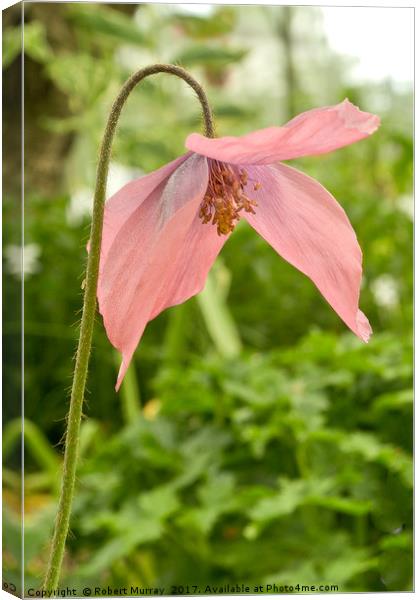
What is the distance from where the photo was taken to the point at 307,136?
0.43 m

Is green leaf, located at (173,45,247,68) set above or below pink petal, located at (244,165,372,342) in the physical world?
above

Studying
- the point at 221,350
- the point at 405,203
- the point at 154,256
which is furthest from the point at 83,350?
the point at 405,203

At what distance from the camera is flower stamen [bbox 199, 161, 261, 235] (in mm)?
538

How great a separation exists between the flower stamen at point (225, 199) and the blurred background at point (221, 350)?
0.45ft

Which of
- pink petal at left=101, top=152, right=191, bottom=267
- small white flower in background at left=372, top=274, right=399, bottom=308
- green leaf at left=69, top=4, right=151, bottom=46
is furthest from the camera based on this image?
small white flower in background at left=372, top=274, right=399, bottom=308

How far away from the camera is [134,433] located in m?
1.47

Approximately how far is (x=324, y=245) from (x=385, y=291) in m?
1.82

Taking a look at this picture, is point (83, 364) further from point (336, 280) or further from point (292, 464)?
point (292, 464)

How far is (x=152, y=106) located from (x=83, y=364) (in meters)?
1.96

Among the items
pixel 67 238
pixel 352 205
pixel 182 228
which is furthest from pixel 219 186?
pixel 352 205

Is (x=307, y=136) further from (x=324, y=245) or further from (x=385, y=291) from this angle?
(x=385, y=291)

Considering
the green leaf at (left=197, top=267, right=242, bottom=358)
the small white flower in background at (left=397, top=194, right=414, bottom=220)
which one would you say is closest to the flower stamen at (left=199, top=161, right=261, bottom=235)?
the green leaf at (left=197, top=267, right=242, bottom=358)

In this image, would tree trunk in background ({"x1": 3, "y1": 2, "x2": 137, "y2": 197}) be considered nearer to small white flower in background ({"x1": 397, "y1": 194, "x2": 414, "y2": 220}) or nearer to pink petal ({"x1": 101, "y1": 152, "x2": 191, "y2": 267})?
small white flower in background ({"x1": 397, "y1": 194, "x2": 414, "y2": 220})

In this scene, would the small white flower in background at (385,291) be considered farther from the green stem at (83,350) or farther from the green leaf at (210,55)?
the green stem at (83,350)
